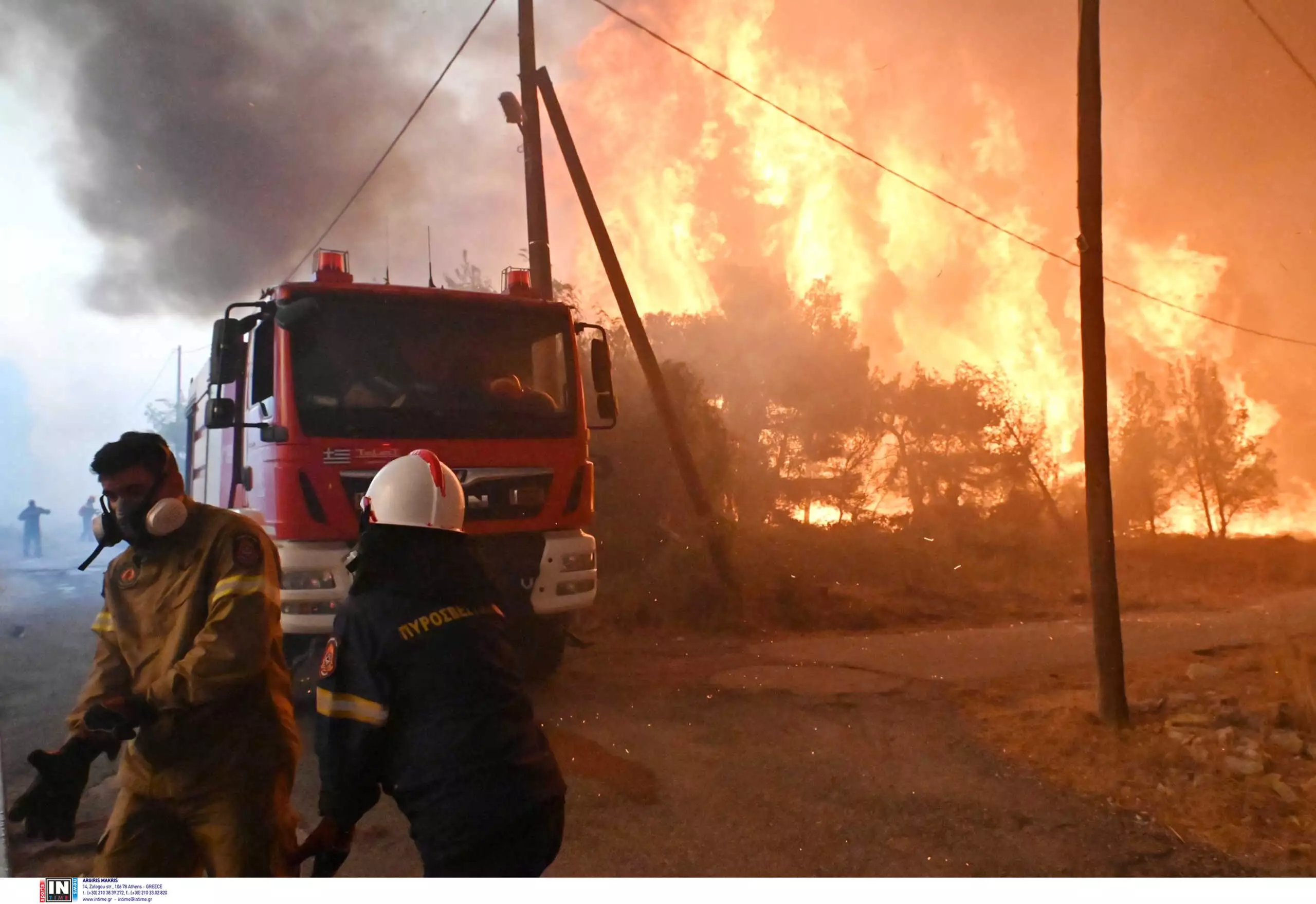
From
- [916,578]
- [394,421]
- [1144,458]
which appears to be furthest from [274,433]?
[1144,458]

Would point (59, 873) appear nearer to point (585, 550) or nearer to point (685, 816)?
point (685, 816)

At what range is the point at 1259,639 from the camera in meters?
8.34

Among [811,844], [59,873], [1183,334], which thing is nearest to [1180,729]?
[811,844]

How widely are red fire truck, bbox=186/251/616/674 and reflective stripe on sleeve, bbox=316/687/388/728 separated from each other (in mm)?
2683

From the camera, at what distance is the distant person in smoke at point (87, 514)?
347 centimetres

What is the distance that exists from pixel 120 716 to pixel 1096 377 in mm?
5150

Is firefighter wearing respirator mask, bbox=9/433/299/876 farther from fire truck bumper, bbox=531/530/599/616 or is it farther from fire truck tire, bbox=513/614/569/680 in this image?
fire truck tire, bbox=513/614/569/680

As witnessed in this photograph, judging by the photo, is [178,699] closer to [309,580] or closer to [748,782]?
[309,580]

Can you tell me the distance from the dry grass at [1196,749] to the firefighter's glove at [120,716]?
391 centimetres

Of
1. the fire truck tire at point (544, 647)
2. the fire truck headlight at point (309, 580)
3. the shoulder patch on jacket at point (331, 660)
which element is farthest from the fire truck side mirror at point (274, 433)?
the shoulder patch on jacket at point (331, 660)

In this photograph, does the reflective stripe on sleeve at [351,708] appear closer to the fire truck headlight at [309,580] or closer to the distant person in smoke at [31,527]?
the fire truck headlight at [309,580]

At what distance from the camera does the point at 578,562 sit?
16.7 ft

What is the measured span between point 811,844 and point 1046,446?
1662 cm

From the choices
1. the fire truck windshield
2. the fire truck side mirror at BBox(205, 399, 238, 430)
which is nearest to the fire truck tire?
the fire truck windshield
